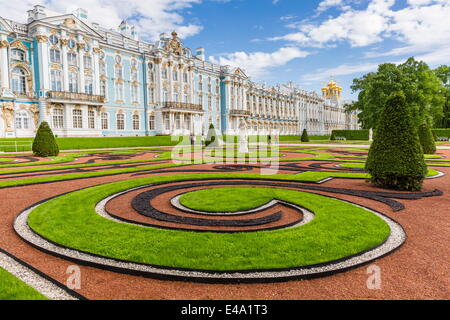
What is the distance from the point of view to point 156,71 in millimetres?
46062

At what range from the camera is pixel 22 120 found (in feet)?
108

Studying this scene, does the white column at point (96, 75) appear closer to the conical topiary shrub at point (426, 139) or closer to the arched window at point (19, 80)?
the arched window at point (19, 80)

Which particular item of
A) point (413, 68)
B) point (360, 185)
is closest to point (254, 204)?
point (360, 185)

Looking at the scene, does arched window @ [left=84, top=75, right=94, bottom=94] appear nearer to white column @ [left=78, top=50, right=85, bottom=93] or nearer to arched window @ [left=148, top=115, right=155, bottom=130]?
white column @ [left=78, top=50, right=85, bottom=93]

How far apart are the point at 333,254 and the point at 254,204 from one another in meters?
3.01

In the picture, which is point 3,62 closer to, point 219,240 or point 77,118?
point 77,118

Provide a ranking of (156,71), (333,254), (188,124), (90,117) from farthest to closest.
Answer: (188,124), (156,71), (90,117), (333,254)

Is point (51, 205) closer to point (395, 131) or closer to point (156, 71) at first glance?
point (395, 131)

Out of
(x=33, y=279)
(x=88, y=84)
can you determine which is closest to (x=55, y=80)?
(x=88, y=84)

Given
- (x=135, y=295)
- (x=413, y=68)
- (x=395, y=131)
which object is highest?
(x=413, y=68)

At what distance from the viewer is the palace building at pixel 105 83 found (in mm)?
32844

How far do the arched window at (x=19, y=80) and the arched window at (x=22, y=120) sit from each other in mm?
2569

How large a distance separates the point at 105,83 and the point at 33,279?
41209 millimetres

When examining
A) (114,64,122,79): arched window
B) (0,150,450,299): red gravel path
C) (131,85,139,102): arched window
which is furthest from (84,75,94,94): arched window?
(0,150,450,299): red gravel path
